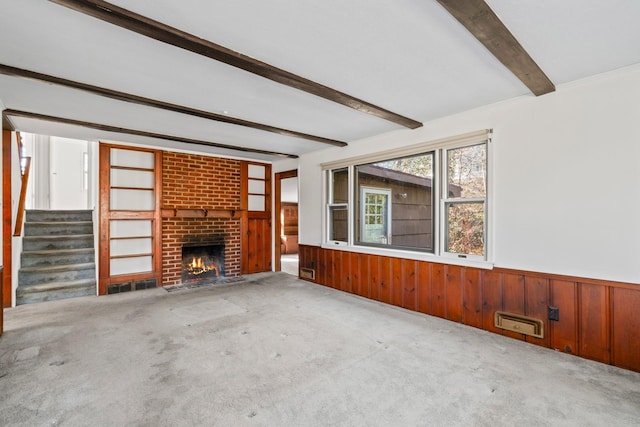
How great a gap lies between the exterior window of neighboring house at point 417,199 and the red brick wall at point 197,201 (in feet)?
6.79

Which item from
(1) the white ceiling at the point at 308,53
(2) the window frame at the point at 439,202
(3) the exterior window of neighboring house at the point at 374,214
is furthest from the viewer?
(3) the exterior window of neighboring house at the point at 374,214

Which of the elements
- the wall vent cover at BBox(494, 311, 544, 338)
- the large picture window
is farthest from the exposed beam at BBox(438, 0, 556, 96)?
the wall vent cover at BBox(494, 311, 544, 338)

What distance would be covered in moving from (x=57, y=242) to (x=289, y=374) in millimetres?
4997

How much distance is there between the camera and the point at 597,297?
2.55 m

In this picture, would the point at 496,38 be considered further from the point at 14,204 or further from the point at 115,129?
the point at 14,204

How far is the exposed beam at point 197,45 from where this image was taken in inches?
64.0

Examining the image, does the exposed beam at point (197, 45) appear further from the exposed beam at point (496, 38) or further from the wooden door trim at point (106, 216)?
the wooden door trim at point (106, 216)

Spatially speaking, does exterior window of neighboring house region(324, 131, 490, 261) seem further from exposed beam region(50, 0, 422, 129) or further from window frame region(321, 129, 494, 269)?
exposed beam region(50, 0, 422, 129)

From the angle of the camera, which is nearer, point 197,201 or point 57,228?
point 57,228

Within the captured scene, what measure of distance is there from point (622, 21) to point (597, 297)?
210 centimetres

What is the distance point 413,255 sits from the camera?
12.8 feet

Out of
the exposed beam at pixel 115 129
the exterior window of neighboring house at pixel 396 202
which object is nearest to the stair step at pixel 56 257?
the exposed beam at pixel 115 129

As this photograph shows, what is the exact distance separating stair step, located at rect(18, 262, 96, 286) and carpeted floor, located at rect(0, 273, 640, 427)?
822mm

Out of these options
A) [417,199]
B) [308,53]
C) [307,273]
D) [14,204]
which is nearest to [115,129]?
[14,204]
